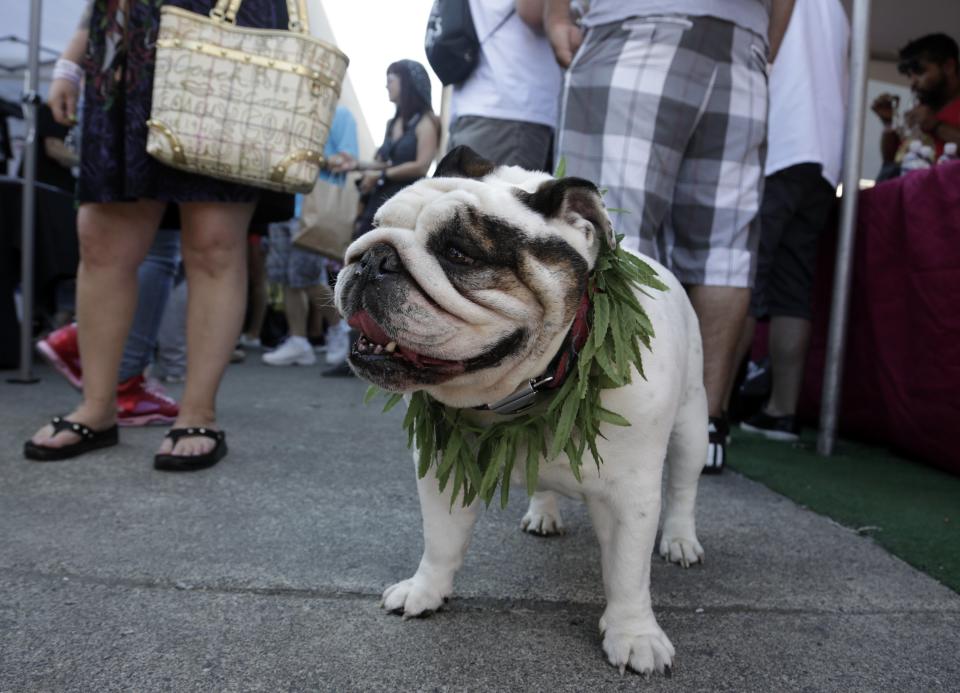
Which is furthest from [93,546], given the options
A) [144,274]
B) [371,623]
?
[144,274]

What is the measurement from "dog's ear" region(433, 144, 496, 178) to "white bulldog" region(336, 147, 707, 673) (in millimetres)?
13

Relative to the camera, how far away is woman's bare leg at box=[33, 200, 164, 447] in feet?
8.99

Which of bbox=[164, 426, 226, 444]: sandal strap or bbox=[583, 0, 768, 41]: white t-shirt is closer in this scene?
bbox=[583, 0, 768, 41]: white t-shirt

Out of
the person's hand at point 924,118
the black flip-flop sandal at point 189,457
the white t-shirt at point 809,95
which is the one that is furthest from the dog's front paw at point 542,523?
the person's hand at point 924,118

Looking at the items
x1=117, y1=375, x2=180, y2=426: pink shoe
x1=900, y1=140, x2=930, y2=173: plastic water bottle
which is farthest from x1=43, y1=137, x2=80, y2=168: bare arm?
x1=900, y1=140, x2=930, y2=173: plastic water bottle

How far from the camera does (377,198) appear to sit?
17.0 ft

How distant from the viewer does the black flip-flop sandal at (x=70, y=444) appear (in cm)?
272

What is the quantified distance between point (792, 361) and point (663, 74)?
201 centimetres

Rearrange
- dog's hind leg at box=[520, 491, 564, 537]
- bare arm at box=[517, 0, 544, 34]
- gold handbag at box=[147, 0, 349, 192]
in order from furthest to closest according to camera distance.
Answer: bare arm at box=[517, 0, 544, 34], gold handbag at box=[147, 0, 349, 192], dog's hind leg at box=[520, 491, 564, 537]

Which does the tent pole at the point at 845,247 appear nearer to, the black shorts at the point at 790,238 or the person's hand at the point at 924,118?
the black shorts at the point at 790,238

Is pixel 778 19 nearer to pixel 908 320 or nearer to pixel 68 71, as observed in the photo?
Result: pixel 908 320

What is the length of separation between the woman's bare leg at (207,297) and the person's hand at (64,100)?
2.14 feet

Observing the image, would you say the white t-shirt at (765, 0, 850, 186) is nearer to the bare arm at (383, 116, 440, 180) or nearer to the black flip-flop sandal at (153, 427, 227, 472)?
the bare arm at (383, 116, 440, 180)

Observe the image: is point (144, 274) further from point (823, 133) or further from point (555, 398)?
point (823, 133)
